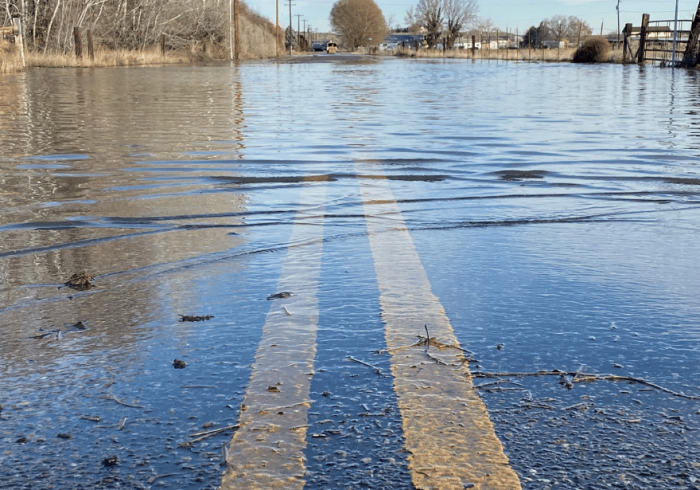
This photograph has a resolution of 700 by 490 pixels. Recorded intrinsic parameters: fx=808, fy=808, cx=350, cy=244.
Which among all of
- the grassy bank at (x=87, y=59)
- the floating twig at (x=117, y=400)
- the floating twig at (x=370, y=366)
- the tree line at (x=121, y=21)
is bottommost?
the floating twig at (x=117, y=400)

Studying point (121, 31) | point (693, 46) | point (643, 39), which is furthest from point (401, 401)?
point (121, 31)

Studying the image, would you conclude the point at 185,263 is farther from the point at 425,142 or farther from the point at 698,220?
the point at 425,142

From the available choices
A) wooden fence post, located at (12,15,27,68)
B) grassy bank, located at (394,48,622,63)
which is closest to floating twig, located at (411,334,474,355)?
wooden fence post, located at (12,15,27,68)

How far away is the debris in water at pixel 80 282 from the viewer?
3.06 metres

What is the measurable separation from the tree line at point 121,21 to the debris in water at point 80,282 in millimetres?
31821

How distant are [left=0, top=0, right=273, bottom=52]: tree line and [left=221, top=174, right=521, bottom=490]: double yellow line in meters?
32.6

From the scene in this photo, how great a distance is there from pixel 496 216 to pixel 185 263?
74.7 inches

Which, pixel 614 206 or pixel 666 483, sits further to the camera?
pixel 614 206

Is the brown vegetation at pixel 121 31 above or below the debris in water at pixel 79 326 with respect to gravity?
above

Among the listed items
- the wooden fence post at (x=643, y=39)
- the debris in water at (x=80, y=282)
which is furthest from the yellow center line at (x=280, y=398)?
the wooden fence post at (x=643, y=39)

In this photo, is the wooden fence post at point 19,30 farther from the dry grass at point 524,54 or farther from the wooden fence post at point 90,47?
the dry grass at point 524,54

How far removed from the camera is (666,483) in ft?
5.24

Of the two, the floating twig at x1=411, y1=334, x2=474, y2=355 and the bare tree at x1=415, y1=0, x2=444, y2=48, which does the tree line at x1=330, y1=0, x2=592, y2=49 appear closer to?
the bare tree at x1=415, y1=0, x2=444, y2=48

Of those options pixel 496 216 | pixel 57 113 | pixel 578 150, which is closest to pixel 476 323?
pixel 496 216
